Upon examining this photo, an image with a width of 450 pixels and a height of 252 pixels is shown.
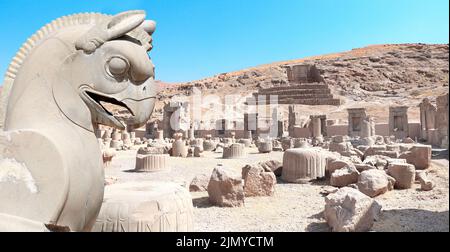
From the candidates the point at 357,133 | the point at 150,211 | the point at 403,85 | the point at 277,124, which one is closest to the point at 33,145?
the point at 150,211

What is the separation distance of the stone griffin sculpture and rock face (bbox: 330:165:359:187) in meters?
6.13

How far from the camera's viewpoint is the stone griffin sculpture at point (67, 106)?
5.98 feet

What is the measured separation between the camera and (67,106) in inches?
81.8

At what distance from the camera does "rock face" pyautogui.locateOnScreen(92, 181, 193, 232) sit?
3.12 metres

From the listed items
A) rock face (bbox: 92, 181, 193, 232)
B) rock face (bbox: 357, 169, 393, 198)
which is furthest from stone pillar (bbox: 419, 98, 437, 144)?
rock face (bbox: 92, 181, 193, 232)

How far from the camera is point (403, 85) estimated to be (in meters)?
46.7

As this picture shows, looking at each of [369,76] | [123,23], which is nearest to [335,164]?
[123,23]

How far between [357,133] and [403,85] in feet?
97.6

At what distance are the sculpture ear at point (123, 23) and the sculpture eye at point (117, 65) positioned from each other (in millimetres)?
153

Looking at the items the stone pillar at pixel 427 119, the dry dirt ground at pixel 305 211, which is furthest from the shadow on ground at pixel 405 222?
the stone pillar at pixel 427 119

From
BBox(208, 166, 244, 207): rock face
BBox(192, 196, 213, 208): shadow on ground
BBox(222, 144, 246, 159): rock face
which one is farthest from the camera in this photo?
BBox(222, 144, 246, 159): rock face

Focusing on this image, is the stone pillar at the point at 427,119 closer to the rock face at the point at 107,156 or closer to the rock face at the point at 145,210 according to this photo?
the rock face at the point at 107,156

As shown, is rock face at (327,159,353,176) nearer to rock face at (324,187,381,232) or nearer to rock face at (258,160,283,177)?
rock face at (258,160,283,177)

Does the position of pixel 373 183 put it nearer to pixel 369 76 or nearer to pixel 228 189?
pixel 228 189
